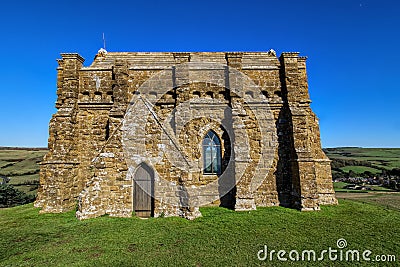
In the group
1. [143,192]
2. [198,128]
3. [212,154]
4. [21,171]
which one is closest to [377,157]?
[212,154]

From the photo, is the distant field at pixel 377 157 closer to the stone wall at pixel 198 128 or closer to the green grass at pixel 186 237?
the stone wall at pixel 198 128

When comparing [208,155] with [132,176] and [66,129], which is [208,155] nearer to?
[132,176]

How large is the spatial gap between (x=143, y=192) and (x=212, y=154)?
15.5 feet

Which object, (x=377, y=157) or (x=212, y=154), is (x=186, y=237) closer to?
(x=212, y=154)

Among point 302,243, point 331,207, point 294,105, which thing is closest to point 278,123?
point 294,105

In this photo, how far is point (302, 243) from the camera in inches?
316

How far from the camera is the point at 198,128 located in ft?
45.4

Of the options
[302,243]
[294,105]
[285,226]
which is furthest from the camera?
[294,105]

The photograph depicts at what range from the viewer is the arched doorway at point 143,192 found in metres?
11.5

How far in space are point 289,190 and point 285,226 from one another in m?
4.09

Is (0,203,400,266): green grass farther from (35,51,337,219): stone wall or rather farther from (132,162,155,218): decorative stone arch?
(35,51,337,219): stone wall

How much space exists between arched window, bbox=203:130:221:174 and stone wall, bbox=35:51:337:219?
343mm

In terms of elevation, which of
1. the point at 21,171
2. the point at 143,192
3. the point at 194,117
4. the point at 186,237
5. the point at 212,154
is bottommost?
the point at 186,237

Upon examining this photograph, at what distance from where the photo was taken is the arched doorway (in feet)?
37.6
